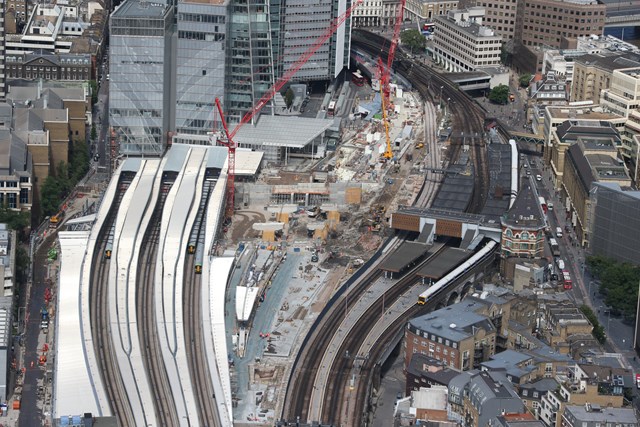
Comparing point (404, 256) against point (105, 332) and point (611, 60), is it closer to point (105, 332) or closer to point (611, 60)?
point (105, 332)

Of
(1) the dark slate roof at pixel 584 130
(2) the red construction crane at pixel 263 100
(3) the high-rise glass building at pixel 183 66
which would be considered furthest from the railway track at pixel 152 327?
(1) the dark slate roof at pixel 584 130

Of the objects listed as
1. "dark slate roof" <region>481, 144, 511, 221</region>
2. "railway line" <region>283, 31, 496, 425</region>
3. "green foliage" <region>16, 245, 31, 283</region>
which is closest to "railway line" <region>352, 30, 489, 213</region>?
"railway line" <region>283, 31, 496, 425</region>

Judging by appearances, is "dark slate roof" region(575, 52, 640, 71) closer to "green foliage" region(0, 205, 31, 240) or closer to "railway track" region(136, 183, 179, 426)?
"railway track" region(136, 183, 179, 426)

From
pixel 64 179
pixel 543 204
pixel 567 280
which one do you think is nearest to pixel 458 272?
pixel 567 280

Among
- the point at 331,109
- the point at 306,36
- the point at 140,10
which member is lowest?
the point at 331,109

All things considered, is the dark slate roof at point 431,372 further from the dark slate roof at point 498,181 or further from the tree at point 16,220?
the tree at point 16,220

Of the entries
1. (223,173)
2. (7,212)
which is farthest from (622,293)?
(7,212)

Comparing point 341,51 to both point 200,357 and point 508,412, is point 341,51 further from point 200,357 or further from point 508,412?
point 508,412
